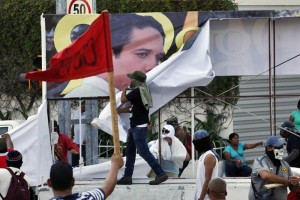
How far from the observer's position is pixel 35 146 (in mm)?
12648

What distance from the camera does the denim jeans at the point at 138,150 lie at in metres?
12.1

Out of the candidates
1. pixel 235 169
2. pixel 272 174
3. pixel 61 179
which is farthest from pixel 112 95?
pixel 235 169

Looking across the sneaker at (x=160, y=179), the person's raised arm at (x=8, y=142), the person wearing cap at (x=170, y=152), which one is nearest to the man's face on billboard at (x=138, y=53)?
the person wearing cap at (x=170, y=152)

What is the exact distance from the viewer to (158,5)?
23.0 m

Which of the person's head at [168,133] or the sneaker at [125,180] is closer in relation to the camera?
the sneaker at [125,180]

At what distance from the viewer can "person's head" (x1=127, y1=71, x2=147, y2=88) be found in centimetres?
1197

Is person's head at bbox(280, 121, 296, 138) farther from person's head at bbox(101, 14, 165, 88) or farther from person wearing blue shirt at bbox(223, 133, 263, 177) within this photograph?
person's head at bbox(101, 14, 165, 88)

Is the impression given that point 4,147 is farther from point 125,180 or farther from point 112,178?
point 112,178

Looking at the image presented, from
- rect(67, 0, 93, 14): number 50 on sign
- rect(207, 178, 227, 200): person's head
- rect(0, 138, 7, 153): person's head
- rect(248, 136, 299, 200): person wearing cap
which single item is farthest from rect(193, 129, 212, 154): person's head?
rect(67, 0, 93, 14): number 50 on sign

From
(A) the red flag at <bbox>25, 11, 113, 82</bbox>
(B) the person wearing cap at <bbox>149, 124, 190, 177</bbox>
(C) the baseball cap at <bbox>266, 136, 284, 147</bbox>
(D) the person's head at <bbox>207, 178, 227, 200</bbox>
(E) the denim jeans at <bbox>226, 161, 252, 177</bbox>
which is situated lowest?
(E) the denim jeans at <bbox>226, 161, 252, 177</bbox>

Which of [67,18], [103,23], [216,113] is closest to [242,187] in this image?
[67,18]

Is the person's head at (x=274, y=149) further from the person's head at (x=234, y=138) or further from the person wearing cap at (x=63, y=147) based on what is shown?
the person wearing cap at (x=63, y=147)

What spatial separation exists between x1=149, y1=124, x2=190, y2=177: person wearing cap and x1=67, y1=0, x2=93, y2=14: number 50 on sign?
2.31m

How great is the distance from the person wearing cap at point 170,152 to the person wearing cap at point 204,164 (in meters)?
3.27
